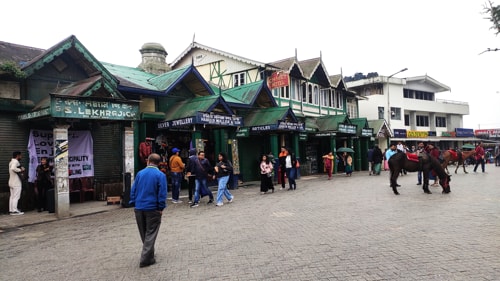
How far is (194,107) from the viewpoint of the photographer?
14.9m

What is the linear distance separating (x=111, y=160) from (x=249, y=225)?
24.3 ft

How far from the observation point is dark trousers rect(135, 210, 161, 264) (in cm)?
577

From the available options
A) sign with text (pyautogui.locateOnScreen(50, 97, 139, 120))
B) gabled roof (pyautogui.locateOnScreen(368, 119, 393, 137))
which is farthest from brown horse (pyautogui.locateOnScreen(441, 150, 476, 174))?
sign with text (pyautogui.locateOnScreen(50, 97, 139, 120))

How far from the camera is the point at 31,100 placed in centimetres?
1159

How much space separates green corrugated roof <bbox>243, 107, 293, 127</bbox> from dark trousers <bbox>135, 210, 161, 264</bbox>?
1252 centimetres

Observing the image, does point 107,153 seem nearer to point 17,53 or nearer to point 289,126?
point 17,53

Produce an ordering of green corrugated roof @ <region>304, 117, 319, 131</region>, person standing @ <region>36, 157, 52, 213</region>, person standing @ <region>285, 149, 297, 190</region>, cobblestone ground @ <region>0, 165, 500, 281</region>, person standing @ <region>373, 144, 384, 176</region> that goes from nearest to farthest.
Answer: cobblestone ground @ <region>0, 165, 500, 281</region>, person standing @ <region>36, 157, 52, 213</region>, person standing @ <region>285, 149, 297, 190</region>, person standing @ <region>373, 144, 384, 176</region>, green corrugated roof @ <region>304, 117, 319, 131</region>

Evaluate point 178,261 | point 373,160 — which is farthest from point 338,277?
point 373,160

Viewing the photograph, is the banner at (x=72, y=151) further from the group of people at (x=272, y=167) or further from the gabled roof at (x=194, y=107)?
the group of people at (x=272, y=167)

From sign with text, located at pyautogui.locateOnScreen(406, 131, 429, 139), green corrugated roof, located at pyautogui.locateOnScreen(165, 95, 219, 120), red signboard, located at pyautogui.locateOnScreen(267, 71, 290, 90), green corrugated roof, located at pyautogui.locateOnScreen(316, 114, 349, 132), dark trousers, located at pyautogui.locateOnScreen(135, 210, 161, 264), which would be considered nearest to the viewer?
dark trousers, located at pyautogui.locateOnScreen(135, 210, 161, 264)

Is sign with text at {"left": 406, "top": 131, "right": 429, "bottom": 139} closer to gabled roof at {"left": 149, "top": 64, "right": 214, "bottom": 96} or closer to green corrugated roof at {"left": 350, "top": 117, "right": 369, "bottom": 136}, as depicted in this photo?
green corrugated roof at {"left": 350, "top": 117, "right": 369, "bottom": 136}

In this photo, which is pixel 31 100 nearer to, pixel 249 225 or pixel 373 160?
pixel 249 225

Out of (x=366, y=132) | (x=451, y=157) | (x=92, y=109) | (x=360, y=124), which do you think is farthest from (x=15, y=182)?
(x=360, y=124)

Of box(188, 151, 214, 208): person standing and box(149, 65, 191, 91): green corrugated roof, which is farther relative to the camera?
box(149, 65, 191, 91): green corrugated roof
